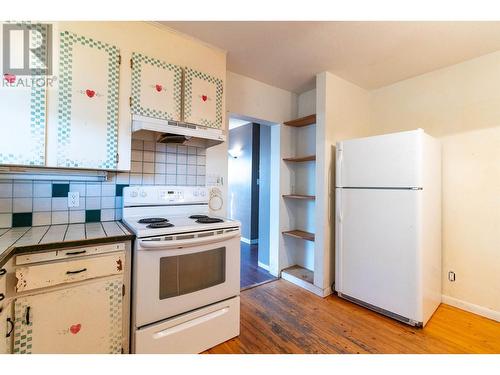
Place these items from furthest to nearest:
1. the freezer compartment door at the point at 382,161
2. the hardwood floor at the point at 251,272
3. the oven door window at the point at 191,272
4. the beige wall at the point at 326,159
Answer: the hardwood floor at the point at 251,272 → the beige wall at the point at 326,159 → the freezer compartment door at the point at 382,161 → the oven door window at the point at 191,272

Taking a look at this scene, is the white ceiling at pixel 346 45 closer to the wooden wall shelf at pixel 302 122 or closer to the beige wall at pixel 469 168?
the beige wall at pixel 469 168

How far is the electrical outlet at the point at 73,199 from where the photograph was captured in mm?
1692

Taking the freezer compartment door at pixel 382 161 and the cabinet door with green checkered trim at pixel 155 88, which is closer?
the cabinet door with green checkered trim at pixel 155 88

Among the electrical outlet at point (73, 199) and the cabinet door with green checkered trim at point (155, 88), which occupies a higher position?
the cabinet door with green checkered trim at point (155, 88)

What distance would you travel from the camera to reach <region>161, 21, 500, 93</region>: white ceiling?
1777 mm

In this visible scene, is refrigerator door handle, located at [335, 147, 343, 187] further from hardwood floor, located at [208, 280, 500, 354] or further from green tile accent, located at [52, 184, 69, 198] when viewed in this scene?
green tile accent, located at [52, 184, 69, 198]

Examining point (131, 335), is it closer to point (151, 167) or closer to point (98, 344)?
point (98, 344)

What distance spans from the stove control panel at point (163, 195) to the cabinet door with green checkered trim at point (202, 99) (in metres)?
0.59

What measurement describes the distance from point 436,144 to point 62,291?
3073 millimetres

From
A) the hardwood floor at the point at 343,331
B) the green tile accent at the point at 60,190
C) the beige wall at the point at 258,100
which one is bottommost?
the hardwood floor at the point at 343,331

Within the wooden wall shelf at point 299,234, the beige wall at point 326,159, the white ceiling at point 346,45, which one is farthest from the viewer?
the wooden wall shelf at point 299,234

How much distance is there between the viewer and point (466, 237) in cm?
223

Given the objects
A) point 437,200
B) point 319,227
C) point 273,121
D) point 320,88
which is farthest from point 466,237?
point 273,121

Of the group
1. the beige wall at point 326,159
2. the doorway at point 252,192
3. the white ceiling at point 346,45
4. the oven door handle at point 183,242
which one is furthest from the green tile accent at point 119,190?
the beige wall at point 326,159
